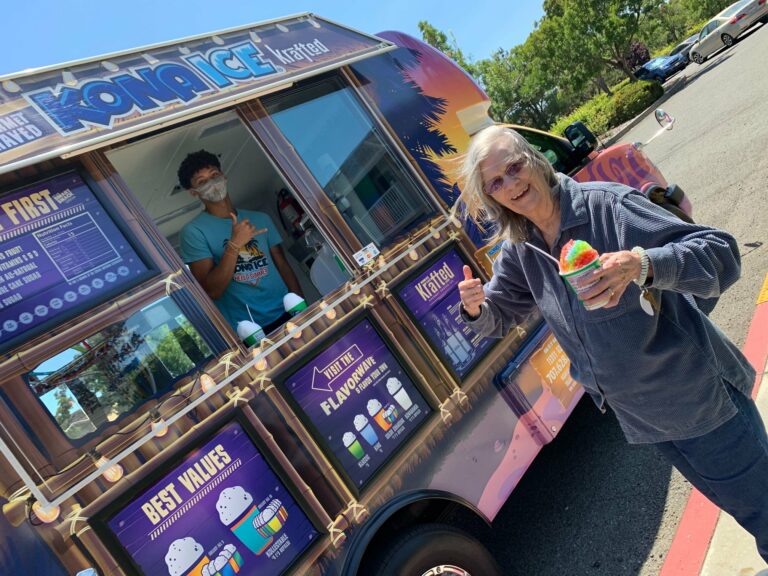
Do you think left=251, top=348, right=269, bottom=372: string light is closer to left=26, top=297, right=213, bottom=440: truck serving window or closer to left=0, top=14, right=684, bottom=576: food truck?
left=0, top=14, right=684, bottom=576: food truck

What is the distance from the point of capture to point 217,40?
2746 millimetres

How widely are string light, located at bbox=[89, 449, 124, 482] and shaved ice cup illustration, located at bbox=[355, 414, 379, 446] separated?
0.99 metres

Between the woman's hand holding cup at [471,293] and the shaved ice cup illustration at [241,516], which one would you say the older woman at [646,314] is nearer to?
the woman's hand holding cup at [471,293]

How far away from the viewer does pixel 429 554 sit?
2.44 meters

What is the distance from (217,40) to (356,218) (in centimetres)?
111

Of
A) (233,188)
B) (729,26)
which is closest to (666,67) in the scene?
(729,26)

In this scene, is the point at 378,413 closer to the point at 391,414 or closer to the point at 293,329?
the point at 391,414

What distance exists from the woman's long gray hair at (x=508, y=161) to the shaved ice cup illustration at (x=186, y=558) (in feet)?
5.11

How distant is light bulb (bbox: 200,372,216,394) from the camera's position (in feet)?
7.02

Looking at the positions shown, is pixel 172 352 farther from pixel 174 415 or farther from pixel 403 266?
pixel 403 266

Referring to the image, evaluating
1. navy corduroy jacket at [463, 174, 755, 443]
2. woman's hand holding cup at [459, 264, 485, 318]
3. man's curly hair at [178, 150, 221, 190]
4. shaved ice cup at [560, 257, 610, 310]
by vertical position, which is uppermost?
man's curly hair at [178, 150, 221, 190]

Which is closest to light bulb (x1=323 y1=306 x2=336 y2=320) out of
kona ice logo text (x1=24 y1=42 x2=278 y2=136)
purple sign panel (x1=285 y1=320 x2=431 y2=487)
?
purple sign panel (x1=285 y1=320 x2=431 y2=487)

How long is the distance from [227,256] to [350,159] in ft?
2.88

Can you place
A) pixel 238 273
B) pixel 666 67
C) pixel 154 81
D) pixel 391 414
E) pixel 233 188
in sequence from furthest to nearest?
pixel 666 67 → pixel 233 188 → pixel 238 273 → pixel 391 414 → pixel 154 81
